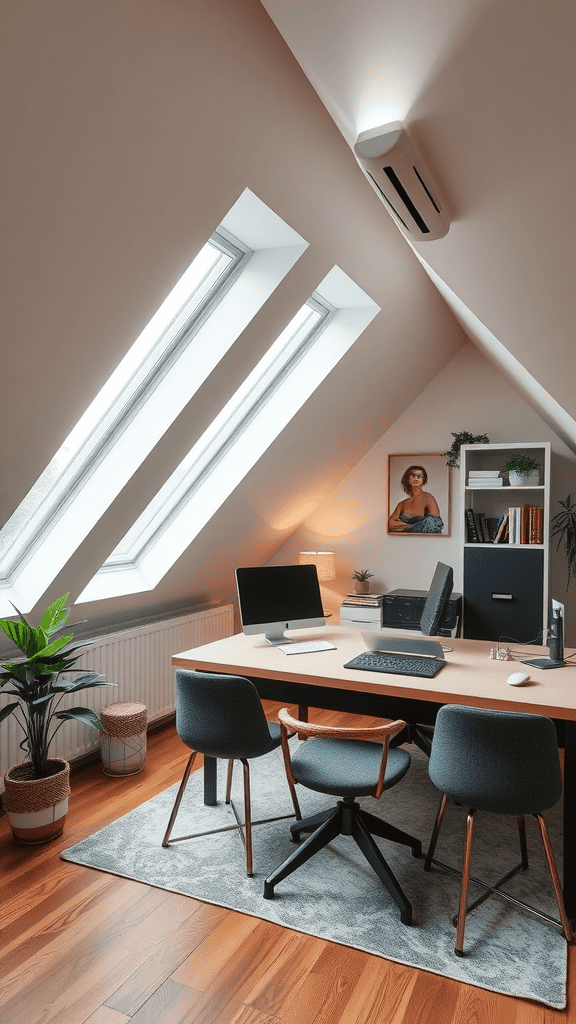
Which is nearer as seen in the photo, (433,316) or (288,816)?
(288,816)

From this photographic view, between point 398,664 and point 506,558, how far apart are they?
2.35m

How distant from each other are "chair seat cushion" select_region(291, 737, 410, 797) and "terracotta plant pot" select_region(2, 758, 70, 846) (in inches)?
45.5

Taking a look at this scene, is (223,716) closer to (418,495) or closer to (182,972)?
(182,972)

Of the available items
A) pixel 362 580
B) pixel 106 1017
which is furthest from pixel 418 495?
pixel 106 1017

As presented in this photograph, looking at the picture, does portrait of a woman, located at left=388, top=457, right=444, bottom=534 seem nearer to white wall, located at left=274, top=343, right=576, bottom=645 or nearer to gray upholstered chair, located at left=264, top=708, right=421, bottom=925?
white wall, located at left=274, top=343, right=576, bottom=645

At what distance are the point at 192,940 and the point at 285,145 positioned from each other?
9.60ft

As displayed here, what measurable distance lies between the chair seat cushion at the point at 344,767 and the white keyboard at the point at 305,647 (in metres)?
0.44

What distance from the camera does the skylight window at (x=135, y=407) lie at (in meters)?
3.25

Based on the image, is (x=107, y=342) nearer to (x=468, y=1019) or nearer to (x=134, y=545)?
(x=134, y=545)

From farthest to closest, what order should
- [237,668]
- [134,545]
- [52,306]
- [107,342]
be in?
[134,545], [237,668], [107,342], [52,306]

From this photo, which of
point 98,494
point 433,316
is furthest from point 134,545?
point 433,316

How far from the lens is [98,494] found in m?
3.37

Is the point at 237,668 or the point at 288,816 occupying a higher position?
the point at 237,668

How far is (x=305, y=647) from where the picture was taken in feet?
10.5
